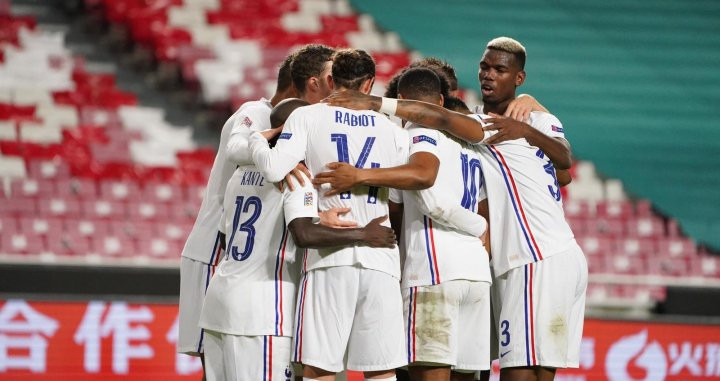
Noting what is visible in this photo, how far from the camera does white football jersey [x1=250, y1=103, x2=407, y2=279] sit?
14.6 feet

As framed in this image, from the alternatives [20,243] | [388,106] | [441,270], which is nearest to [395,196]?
[441,270]

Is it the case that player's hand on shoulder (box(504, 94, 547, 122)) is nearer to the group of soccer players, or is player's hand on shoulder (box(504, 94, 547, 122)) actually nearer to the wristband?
the group of soccer players

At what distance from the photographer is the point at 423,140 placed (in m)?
4.68

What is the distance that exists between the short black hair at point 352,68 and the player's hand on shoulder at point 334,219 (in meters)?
0.55

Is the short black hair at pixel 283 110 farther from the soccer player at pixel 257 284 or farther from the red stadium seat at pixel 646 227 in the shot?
the red stadium seat at pixel 646 227

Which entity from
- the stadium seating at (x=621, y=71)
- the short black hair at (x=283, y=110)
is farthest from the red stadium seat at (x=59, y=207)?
the short black hair at (x=283, y=110)

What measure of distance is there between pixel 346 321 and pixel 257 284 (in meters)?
0.44

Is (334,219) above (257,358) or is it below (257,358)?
above

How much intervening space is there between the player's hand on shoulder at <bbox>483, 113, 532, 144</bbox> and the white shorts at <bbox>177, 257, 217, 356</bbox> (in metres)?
1.57

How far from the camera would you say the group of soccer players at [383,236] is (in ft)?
14.6

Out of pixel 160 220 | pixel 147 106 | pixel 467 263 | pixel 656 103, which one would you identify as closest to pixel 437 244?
pixel 467 263

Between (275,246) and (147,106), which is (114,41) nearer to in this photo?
(147,106)

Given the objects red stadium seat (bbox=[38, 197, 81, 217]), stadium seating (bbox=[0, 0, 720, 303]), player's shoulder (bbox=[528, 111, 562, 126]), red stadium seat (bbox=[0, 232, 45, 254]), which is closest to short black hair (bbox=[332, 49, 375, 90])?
player's shoulder (bbox=[528, 111, 562, 126])

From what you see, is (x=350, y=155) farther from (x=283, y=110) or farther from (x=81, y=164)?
(x=81, y=164)
